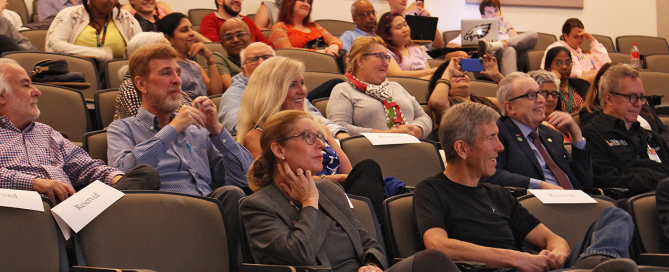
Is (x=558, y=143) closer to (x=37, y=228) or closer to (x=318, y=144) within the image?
(x=318, y=144)

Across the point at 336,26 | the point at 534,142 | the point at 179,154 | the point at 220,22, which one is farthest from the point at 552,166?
the point at 336,26

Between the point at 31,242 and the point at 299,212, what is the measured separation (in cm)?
83

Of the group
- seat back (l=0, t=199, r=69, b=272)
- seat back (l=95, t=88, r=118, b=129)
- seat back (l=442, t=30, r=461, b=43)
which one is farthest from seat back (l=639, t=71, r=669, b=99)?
seat back (l=0, t=199, r=69, b=272)

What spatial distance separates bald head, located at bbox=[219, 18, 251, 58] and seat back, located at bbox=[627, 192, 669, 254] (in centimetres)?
278

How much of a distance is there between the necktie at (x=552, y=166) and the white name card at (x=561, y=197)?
1.47 feet

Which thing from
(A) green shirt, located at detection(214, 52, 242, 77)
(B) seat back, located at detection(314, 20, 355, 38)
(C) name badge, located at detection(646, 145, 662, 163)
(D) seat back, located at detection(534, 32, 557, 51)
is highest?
(A) green shirt, located at detection(214, 52, 242, 77)

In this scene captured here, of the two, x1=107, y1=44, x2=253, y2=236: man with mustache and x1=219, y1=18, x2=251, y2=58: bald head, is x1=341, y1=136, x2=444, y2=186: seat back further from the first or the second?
x1=219, y1=18, x2=251, y2=58: bald head

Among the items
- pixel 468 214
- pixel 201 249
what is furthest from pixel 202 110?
pixel 468 214

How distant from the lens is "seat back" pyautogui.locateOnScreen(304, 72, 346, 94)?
4.20 meters

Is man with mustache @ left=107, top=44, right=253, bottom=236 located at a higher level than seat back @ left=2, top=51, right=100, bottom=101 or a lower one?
lower

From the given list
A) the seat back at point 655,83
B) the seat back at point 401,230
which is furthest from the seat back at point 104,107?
the seat back at point 655,83

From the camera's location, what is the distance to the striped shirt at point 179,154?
2.63 meters

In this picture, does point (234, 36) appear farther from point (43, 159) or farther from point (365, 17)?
point (43, 159)

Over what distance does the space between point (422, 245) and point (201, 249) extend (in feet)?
2.72
